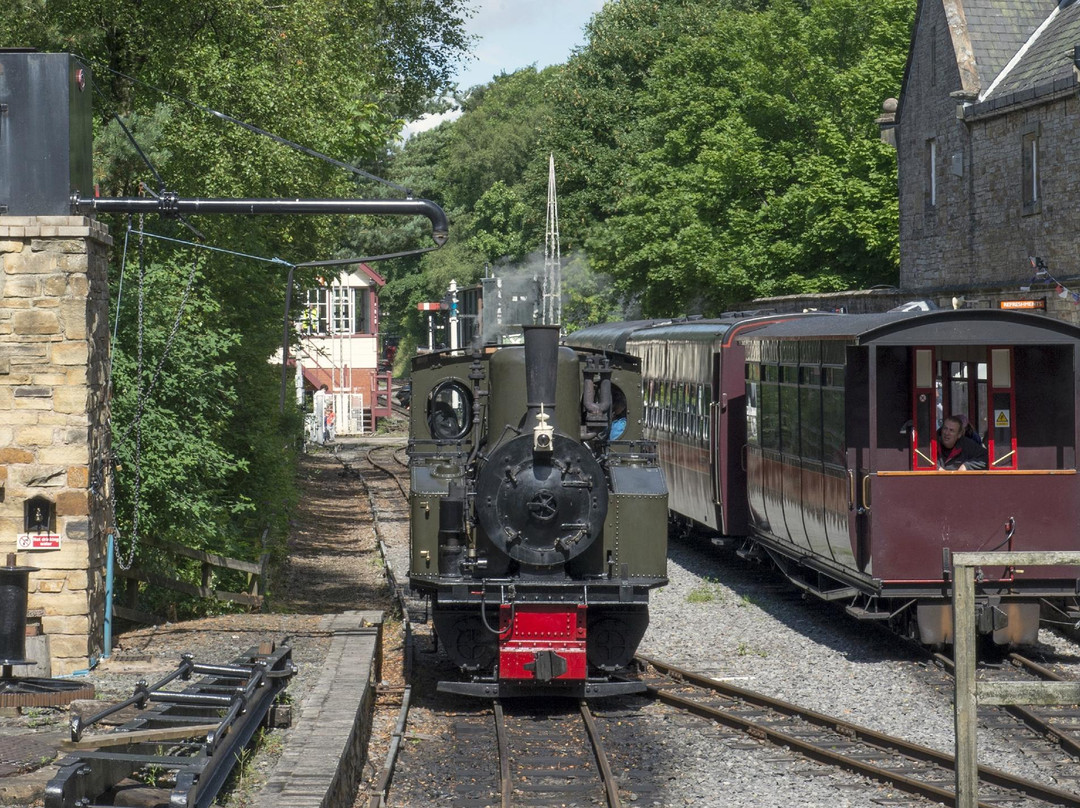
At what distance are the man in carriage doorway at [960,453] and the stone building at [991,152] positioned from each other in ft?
34.6

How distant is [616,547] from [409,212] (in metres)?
3.55

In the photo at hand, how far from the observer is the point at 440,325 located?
7675 centimetres

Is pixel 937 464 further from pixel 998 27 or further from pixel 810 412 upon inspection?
pixel 998 27

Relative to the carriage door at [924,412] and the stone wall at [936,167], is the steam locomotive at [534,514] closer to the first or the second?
the carriage door at [924,412]

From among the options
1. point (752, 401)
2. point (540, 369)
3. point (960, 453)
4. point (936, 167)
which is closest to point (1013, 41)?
point (936, 167)

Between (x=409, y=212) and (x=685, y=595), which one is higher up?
(x=409, y=212)

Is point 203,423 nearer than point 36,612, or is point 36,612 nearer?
point 36,612

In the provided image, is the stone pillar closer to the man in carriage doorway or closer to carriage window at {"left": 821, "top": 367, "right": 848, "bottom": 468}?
carriage window at {"left": 821, "top": 367, "right": 848, "bottom": 468}

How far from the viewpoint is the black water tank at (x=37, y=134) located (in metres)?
12.1

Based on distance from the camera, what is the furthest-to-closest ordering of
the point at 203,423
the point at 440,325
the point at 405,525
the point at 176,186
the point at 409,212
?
the point at 440,325 < the point at 405,525 < the point at 176,186 < the point at 203,423 < the point at 409,212

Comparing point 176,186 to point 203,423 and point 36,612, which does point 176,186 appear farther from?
→ point 36,612

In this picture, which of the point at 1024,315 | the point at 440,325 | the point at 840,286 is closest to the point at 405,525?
the point at 840,286

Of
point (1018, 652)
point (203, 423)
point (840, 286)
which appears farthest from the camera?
point (840, 286)

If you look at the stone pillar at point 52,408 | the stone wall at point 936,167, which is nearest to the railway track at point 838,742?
the stone pillar at point 52,408
